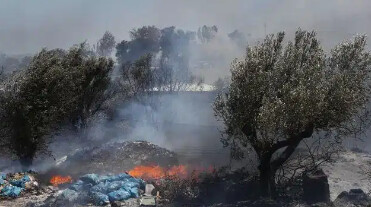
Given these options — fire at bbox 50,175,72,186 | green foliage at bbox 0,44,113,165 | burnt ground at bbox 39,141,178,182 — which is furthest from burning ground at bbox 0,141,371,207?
green foliage at bbox 0,44,113,165

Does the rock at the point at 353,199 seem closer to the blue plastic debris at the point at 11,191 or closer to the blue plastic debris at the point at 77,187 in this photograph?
the blue plastic debris at the point at 77,187

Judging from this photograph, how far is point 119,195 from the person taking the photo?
819 inches

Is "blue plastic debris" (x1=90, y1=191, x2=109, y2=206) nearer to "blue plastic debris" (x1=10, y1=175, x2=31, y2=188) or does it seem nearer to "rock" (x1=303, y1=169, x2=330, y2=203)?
"blue plastic debris" (x1=10, y1=175, x2=31, y2=188)

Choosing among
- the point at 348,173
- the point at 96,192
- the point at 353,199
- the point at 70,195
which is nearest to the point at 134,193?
the point at 96,192

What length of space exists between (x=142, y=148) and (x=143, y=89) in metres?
21.4

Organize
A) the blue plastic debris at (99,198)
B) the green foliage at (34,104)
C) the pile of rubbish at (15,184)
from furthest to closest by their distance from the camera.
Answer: the green foliage at (34,104) < the pile of rubbish at (15,184) < the blue plastic debris at (99,198)

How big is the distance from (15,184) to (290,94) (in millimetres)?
16050

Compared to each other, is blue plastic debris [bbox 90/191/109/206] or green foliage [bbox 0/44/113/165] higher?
green foliage [bbox 0/44/113/165]

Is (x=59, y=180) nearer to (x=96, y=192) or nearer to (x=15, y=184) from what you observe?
(x=15, y=184)

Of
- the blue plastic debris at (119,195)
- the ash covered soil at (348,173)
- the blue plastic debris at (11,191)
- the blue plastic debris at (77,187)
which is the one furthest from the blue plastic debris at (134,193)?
the ash covered soil at (348,173)

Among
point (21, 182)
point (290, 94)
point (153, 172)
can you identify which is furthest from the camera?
point (153, 172)

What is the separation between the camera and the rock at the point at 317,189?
20.2 metres

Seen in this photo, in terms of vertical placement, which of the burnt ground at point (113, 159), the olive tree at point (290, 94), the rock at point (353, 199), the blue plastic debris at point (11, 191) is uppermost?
the olive tree at point (290, 94)

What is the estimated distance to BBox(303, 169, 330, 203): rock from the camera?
20.2 metres
